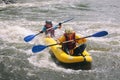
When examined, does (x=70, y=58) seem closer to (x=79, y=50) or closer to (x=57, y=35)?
(x=79, y=50)

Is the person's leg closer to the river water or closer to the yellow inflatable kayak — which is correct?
the yellow inflatable kayak

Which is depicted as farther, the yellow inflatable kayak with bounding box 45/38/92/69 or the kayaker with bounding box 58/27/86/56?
the kayaker with bounding box 58/27/86/56

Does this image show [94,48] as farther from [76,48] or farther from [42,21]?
[42,21]

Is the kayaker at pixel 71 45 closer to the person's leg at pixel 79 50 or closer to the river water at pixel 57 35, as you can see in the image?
the person's leg at pixel 79 50

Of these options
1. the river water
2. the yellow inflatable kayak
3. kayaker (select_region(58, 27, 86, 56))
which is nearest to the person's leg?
kayaker (select_region(58, 27, 86, 56))

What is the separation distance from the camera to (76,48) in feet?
29.5

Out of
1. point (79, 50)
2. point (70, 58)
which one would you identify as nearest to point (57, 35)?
point (79, 50)

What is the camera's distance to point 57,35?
1343cm

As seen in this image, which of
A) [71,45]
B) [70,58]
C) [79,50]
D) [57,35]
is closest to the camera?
[70,58]

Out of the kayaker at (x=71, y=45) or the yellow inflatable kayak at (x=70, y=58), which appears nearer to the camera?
the yellow inflatable kayak at (x=70, y=58)

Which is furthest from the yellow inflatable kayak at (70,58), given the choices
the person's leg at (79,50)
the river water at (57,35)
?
the river water at (57,35)

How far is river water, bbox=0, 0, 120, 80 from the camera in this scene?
344 inches

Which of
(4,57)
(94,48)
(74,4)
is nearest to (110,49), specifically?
(94,48)

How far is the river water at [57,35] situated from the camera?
8.73 m
